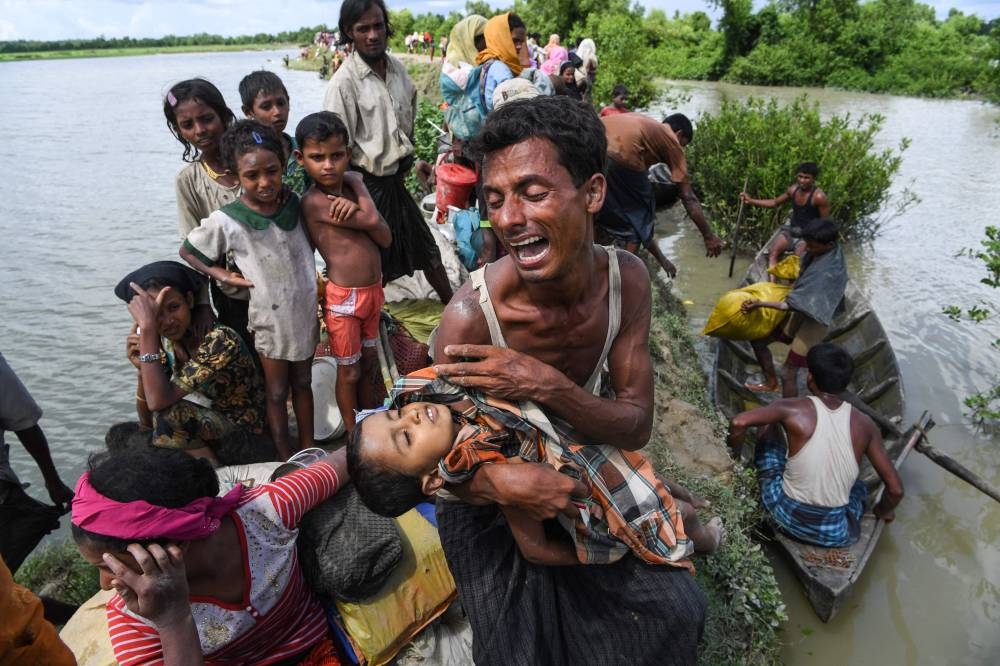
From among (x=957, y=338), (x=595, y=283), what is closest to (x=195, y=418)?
(x=595, y=283)

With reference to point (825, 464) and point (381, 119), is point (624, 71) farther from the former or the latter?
point (825, 464)

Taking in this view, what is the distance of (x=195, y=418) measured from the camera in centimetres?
269

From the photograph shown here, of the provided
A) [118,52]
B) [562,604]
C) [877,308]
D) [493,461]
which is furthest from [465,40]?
[118,52]

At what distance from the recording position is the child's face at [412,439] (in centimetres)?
153

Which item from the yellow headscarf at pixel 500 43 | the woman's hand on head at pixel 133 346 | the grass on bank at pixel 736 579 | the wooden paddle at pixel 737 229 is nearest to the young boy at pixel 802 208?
the wooden paddle at pixel 737 229

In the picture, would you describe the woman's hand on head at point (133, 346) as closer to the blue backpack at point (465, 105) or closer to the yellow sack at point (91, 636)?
the yellow sack at point (91, 636)

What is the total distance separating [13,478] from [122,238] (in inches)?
333

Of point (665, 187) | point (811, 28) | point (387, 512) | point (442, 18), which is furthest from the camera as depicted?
point (442, 18)

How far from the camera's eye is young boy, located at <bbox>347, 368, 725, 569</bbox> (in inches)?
59.5

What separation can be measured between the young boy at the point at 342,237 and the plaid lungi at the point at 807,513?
275 cm

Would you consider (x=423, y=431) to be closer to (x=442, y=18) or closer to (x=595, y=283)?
(x=595, y=283)

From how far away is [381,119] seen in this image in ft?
12.2

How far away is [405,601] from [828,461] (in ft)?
8.97

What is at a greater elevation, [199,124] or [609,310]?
[199,124]
